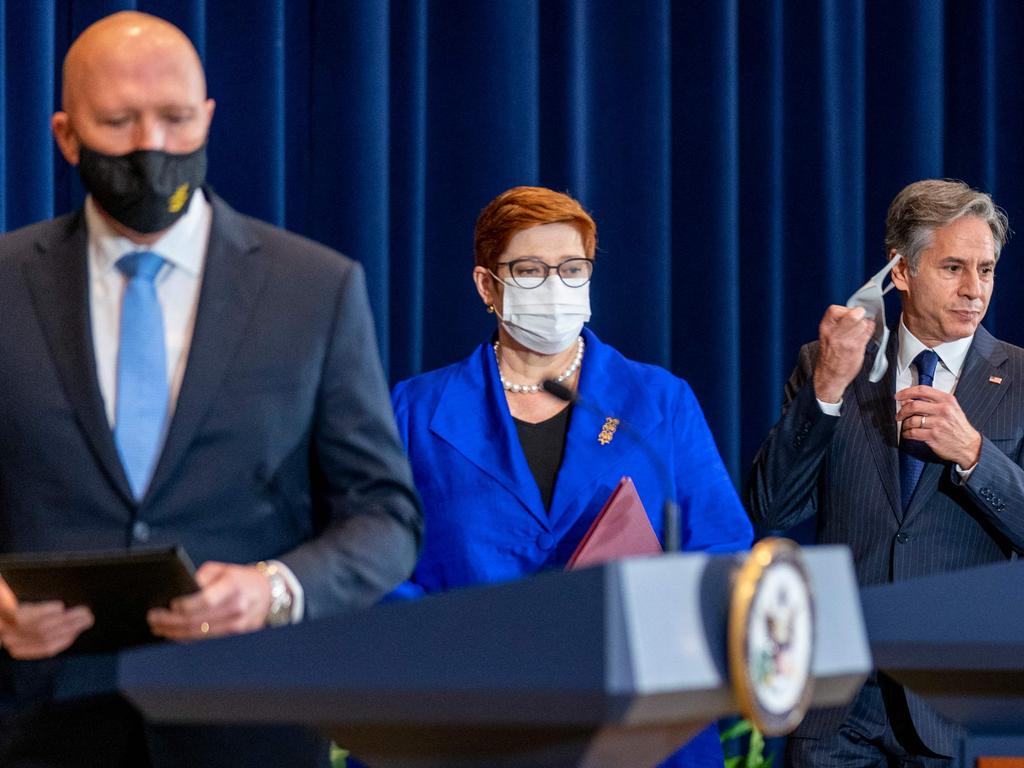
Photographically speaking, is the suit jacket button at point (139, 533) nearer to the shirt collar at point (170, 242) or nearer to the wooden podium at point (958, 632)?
the shirt collar at point (170, 242)

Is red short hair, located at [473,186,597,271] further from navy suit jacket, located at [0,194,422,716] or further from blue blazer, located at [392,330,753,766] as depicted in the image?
navy suit jacket, located at [0,194,422,716]

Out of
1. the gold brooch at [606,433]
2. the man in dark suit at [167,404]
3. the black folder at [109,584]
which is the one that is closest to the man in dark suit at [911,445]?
the gold brooch at [606,433]

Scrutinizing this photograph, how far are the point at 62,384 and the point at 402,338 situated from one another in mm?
2297

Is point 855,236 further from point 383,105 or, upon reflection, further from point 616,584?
point 616,584

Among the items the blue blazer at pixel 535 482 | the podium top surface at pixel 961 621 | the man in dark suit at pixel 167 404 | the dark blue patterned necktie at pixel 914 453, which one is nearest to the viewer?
the man in dark suit at pixel 167 404

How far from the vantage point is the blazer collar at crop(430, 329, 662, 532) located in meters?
2.76

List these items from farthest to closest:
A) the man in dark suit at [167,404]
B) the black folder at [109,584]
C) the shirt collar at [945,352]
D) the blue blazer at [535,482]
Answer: the shirt collar at [945,352] → the blue blazer at [535,482] → the man in dark suit at [167,404] → the black folder at [109,584]

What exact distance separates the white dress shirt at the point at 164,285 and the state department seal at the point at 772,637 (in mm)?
669

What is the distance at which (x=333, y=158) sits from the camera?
3859 mm

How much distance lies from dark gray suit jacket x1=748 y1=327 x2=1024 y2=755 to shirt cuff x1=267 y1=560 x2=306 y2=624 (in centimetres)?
156

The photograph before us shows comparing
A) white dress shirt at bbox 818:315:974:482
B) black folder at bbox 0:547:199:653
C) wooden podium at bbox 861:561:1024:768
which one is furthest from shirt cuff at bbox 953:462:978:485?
black folder at bbox 0:547:199:653

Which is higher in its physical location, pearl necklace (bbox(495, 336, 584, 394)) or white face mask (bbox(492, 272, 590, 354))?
white face mask (bbox(492, 272, 590, 354))

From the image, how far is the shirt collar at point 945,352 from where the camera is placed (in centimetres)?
305

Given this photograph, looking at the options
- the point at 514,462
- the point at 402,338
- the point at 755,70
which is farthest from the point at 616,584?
the point at 755,70
